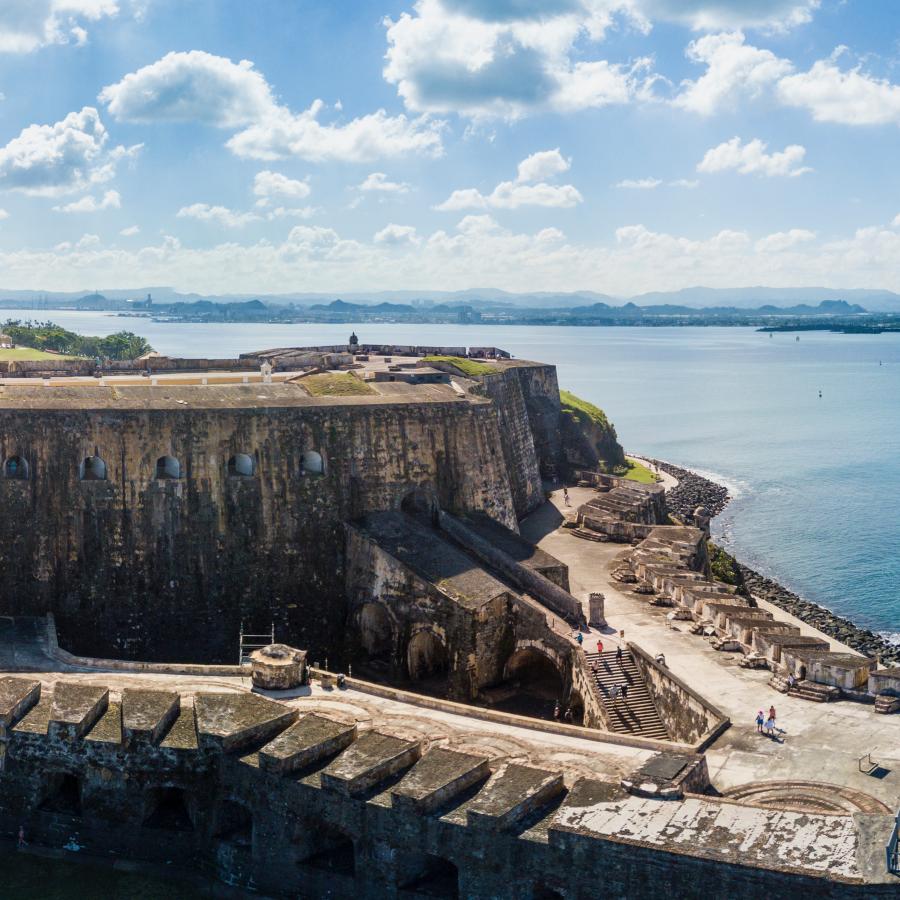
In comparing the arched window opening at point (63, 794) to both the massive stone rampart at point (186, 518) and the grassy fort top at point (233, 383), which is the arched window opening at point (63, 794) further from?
the grassy fort top at point (233, 383)

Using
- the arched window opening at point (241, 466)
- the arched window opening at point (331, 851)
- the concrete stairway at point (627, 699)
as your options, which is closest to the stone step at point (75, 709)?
the arched window opening at point (331, 851)

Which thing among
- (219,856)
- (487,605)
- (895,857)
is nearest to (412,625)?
(487,605)

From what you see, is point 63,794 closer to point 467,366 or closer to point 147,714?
point 147,714

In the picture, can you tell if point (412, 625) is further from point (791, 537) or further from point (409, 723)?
point (791, 537)

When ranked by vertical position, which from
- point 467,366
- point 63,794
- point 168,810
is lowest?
point 168,810

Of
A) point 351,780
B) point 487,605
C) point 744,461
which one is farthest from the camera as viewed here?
point 744,461

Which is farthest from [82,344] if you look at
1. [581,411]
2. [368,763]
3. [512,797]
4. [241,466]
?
[512,797]
